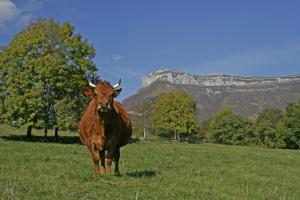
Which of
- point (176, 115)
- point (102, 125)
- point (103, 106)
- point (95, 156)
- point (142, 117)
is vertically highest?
point (142, 117)

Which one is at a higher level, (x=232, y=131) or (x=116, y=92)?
(x=232, y=131)

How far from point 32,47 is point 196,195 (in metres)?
42.8

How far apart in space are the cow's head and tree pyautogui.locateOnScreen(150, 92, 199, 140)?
254 feet

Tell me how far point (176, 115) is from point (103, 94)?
3145 inches

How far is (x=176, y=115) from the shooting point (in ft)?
299

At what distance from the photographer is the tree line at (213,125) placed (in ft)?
288

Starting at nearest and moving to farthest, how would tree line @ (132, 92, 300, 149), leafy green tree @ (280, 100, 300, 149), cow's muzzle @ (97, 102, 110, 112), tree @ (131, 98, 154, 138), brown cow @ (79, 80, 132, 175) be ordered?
1. cow's muzzle @ (97, 102, 110, 112)
2. brown cow @ (79, 80, 132, 175)
3. leafy green tree @ (280, 100, 300, 149)
4. tree line @ (132, 92, 300, 149)
5. tree @ (131, 98, 154, 138)

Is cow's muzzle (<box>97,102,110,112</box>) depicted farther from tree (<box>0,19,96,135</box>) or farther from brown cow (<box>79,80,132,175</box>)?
tree (<box>0,19,96,135</box>)

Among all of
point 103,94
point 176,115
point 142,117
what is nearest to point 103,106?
point 103,94

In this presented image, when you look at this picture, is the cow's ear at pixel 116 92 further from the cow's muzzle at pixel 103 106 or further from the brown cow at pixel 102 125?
Answer: the cow's muzzle at pixel 103 106

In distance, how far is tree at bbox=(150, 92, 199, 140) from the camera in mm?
90031

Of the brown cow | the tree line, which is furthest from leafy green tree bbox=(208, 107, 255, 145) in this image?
the brown cow

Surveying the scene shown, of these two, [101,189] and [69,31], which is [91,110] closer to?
[101,189]

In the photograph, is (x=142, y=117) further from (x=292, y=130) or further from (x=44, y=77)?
(x=44, y=77)
